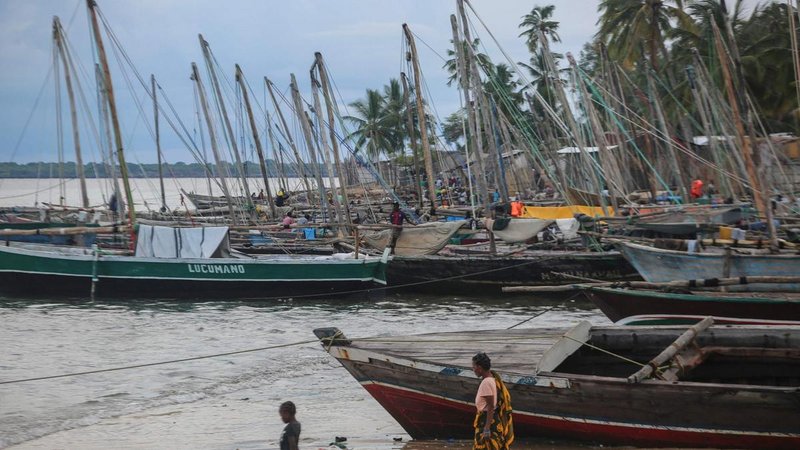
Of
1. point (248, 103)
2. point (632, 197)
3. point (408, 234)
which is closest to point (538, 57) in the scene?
point (248, 103)

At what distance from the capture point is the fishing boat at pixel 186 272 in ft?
79.1

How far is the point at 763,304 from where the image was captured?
12977 mm

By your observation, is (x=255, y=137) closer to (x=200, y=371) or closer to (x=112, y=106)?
(x=112, y=106)

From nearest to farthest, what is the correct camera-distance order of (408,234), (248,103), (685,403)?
(685,403) < (408,234) < (248,103)

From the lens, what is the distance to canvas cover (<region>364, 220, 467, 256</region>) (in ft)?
79.8

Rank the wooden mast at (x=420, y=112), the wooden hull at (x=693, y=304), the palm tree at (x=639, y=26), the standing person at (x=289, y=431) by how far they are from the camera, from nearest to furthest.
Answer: the standing person at (x=289, y=431)
the wooden hull at (x=693, y=304)
the wooden mast at (x=420, y=112)
the palm tree at (x=639, y=26)

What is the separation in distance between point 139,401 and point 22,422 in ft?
5.71

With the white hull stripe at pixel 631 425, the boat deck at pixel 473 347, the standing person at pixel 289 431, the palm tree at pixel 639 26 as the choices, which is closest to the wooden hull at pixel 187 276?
the boat deck at pixel 473 347

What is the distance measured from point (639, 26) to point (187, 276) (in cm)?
3111

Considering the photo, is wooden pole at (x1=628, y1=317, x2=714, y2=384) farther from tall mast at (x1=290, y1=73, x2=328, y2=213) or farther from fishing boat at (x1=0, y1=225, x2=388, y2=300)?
tall mast at (x1=290, y1=73, x2=328, y2=213)

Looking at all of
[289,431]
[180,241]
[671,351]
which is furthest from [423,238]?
[289,431]

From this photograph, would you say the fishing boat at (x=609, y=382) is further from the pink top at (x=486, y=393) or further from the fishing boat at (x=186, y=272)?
the fishing boat at (x=186, y=272)

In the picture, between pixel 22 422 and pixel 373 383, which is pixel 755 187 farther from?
pixel 22 422

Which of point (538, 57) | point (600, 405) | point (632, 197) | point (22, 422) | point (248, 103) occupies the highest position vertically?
point (538, 57)
